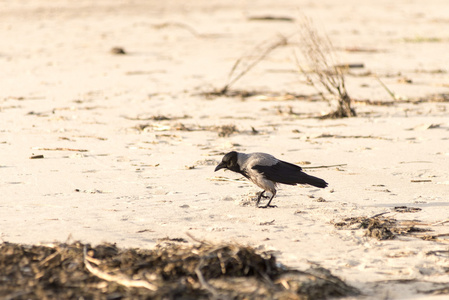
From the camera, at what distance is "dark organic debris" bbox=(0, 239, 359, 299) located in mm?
4020

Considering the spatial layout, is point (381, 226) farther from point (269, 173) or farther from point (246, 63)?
point (246, 63)

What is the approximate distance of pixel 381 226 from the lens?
548cm

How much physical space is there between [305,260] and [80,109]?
20.6 ft

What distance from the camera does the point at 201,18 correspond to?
22.5m

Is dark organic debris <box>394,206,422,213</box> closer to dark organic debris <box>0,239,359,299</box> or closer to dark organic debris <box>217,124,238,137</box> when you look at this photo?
dark organic debris <box>0,239,359,299</box>

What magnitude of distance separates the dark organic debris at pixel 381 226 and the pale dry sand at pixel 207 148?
0.31 feet

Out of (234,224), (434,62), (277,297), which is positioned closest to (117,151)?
(234,224)

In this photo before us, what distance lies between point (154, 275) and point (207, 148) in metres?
4.15

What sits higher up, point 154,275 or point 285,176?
point 285,176

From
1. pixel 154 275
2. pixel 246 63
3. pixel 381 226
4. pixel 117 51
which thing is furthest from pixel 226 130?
pixel 117 51

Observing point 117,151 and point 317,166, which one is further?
point 117,151

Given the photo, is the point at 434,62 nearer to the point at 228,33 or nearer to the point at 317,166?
the point at 228,33

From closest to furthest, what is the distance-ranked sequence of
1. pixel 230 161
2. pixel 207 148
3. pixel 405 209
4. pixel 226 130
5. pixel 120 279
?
pixel 120 279 < pixel 405 209 < pixel 230 161 < pixel 207 148 < pixel 226 130

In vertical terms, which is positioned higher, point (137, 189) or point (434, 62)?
point (434, 62)
